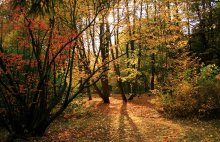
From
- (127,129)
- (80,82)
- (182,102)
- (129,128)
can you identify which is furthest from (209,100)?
(80,82)

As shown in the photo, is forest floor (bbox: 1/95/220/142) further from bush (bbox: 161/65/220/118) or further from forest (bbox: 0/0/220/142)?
bush (bbox: 161/65/220/118)

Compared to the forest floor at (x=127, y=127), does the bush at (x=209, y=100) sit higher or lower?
higher

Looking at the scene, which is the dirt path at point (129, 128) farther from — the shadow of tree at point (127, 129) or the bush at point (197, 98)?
the bush at point (197, 98)

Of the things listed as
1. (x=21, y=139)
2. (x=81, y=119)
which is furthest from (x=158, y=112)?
(x=21, y=139)

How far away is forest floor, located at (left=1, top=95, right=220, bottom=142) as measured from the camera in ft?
34.1

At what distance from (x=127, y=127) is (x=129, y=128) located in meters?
0.23

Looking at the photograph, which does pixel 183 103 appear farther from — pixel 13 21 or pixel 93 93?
pixel 93 93

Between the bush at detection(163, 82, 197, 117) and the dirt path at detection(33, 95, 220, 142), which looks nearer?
the dirt path at detection(33, 95, 220, 142)

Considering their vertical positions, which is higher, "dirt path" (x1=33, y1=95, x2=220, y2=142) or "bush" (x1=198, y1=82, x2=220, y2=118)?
"bush" (x1=198, y1=82, x2=220, y2=118)

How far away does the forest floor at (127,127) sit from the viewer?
34.1 ft

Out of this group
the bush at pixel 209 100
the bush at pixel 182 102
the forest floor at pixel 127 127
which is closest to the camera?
the forest floor at pixel 127 127

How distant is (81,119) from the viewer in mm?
15633

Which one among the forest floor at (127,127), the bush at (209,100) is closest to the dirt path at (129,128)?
the forest floor at (127,127)

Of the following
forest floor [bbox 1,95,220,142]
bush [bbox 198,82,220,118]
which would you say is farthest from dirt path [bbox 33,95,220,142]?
bush [bbox 198,82,220,118]
